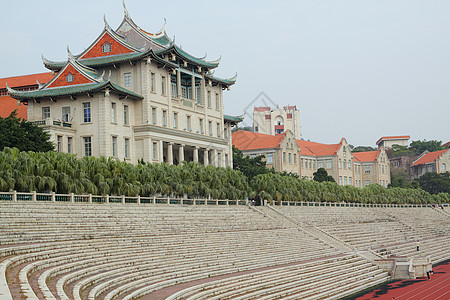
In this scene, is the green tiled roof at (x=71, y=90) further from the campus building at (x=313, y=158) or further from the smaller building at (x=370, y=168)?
the smaller building at (x=370, y=168)

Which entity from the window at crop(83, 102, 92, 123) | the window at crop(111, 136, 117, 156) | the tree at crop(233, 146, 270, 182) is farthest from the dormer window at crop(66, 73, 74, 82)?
the tree at crop(233, 146, 270, 182)

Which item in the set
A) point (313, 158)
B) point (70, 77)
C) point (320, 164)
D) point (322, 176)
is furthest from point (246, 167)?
point (320, 164)

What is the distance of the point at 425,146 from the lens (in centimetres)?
14750

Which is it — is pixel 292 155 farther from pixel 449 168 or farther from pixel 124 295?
pixel 124 295

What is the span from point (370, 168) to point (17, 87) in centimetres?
6481

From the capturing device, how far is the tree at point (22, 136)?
3828 centimetres

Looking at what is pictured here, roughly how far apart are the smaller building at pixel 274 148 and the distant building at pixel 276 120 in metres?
53.2

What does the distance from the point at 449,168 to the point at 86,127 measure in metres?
87.8

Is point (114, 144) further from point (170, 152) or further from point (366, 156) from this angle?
point (366, 156)

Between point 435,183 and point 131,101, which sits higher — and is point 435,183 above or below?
below

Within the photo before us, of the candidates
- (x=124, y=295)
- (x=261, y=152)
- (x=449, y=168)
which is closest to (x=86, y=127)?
(x=124, y=295)

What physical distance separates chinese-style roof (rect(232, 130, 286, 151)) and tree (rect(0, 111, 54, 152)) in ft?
151

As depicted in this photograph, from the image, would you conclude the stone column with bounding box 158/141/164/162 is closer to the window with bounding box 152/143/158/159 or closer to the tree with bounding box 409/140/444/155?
the window with bounding box 152/143/158/159

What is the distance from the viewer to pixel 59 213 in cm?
2653
